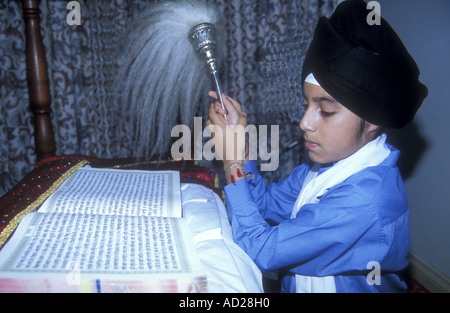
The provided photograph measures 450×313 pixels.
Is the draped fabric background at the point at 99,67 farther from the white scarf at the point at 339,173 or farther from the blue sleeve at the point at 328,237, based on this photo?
the blue sleeve at the point at 328,237

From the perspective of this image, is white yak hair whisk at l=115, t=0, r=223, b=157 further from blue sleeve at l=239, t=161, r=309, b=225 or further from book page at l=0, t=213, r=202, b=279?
book page at l=0, t=213, r=202, b=279

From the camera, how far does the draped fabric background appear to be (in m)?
1.73

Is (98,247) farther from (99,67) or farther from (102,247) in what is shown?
(99,67)

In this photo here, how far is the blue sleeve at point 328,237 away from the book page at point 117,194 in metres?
0.19

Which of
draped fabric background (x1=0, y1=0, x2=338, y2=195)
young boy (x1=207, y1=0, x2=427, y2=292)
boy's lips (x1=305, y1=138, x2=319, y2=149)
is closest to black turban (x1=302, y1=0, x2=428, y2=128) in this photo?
young boy (x1=207, y1=0, x2=427, y2=292)

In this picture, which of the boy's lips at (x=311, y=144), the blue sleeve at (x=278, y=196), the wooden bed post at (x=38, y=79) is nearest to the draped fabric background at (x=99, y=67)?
the wooden bed post at (x=38, y=79)

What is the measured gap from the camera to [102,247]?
1.86 ft

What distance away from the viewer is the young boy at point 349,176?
0.71 m

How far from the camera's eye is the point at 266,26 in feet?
6.22

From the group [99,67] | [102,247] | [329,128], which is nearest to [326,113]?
[329,128]

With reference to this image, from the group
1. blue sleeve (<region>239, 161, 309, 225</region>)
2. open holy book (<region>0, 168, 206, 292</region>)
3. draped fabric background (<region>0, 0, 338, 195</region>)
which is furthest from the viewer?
draped fabric background (<region>0, 0, 338, 195</region>)

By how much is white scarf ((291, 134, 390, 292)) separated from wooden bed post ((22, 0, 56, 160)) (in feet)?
3.63

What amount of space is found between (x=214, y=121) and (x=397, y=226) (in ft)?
1.63
